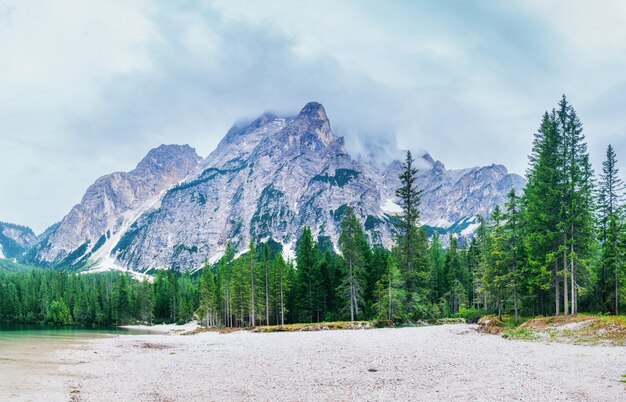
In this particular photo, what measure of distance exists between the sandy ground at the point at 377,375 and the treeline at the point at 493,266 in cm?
1554

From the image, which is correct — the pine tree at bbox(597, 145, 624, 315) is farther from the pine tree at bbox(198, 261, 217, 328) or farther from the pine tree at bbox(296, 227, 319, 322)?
the pine tree at bbox(198, 261, 217, 328)

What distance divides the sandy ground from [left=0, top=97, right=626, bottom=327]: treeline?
1554 cm

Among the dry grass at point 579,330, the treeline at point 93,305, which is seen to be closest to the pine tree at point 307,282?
the dry grass at point 579,330

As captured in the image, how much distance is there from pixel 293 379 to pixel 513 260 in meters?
32.4

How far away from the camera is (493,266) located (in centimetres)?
4656

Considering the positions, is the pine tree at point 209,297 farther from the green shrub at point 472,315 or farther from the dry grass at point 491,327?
the dry grass at point 491,327

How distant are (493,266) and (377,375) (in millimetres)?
34966

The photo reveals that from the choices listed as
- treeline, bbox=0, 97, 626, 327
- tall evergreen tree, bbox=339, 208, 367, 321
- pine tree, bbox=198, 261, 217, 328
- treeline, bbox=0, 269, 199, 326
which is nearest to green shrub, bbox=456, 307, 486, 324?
treeline, bbox=0, 97, 626, 327

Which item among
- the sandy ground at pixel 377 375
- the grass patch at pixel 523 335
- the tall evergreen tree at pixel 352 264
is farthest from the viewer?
the tall evergreen tree at pixel 352 264

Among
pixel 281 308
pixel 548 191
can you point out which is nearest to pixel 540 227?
pixel 548 191

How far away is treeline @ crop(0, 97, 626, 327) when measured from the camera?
3619 centimetres

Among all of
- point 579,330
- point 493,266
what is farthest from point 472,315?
point 579,330

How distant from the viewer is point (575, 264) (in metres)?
34.6

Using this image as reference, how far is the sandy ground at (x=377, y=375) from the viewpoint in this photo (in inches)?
516
